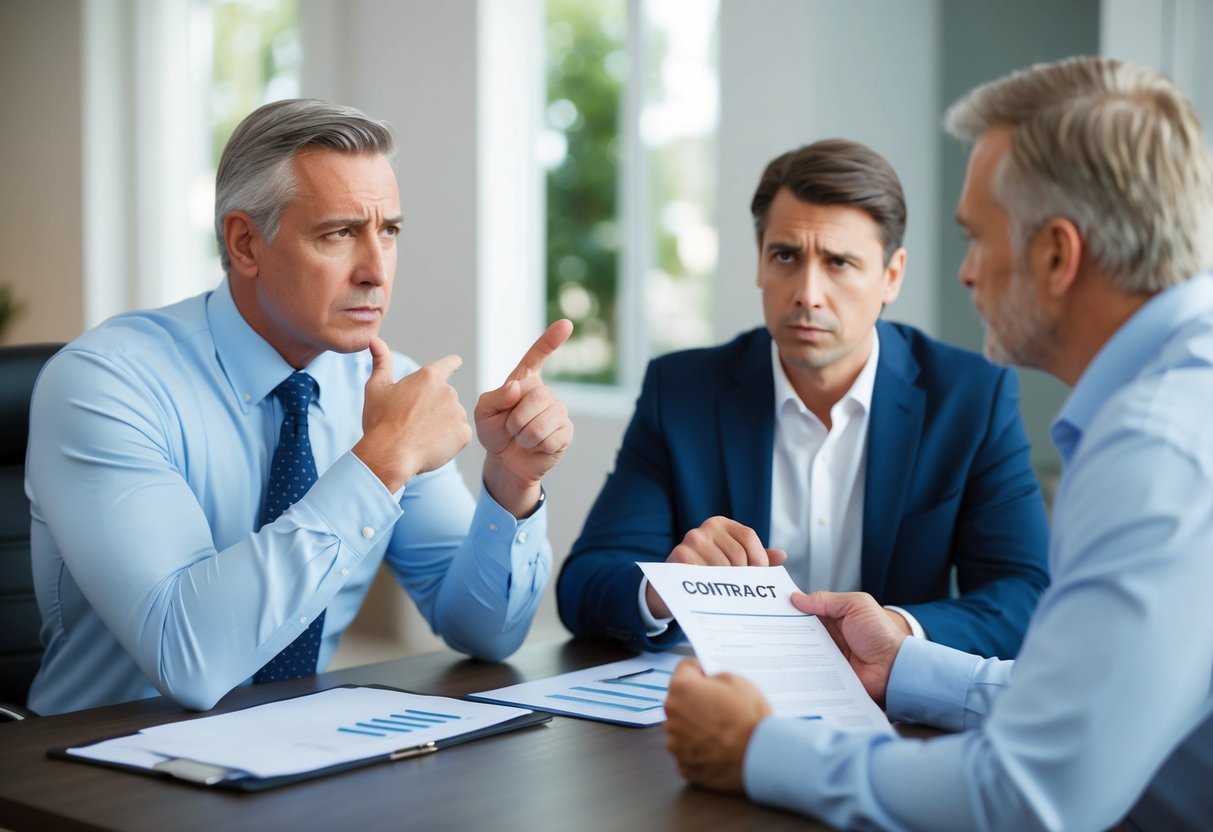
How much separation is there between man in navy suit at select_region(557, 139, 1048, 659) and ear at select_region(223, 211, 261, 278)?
67 centimetres

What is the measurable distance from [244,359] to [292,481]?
203mm

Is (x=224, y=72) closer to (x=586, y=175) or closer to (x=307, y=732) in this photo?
(x=586, y=175)

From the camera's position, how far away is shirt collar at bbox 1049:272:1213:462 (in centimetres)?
111

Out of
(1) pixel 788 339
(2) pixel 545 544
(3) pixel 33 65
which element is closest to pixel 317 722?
(2) pixel 545 544

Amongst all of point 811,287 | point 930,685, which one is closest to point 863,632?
point 930,685

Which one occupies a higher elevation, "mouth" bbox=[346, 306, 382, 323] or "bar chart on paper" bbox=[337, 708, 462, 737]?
"mouth" bbox=[346, 306, 382, 323]

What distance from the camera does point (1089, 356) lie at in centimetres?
118

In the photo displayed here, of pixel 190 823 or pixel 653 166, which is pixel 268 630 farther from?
pixel 653 166

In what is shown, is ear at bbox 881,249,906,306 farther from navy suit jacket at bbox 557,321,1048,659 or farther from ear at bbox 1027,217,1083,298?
ear at bbox 1027,217,1083,298

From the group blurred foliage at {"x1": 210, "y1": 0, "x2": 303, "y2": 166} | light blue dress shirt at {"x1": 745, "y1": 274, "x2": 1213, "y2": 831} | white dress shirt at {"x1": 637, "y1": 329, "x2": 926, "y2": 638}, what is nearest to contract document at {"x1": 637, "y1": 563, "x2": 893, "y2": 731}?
light blue dress shirt at {"x1": 745, "y1": 274, "x2": 1213, "y2": 831}

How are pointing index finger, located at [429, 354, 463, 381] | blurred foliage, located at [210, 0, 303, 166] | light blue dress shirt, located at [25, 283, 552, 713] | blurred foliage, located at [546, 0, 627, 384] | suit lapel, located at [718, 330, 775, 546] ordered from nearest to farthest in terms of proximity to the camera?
light blue dress shirt, located at [25, 283, 552, 713] → pointing index finger, located at [429, 354, 463, 381] → suit lapel, located at [718, 330, 775, 546] → blurred foliage, located at [546, 0, 627, 384] → blurred foliage, located at [210, 0, 303, 166]

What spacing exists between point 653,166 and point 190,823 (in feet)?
15.0

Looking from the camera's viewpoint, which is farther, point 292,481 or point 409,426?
point 292,481

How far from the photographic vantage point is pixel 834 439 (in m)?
2.19
